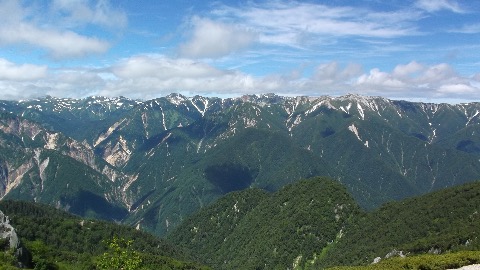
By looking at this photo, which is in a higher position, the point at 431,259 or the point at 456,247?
the point at 431,259

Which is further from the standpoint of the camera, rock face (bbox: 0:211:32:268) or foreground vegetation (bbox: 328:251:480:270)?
rock face (bbox: 0:211:32:268)

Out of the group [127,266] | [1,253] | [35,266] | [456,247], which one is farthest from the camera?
[456,247]

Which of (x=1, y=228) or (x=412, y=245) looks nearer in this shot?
(x=1, y=228)

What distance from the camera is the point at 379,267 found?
199 ft

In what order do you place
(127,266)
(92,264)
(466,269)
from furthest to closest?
(92,264) < (127,266) < (466,269)

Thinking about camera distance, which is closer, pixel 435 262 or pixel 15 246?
pixel 435 262

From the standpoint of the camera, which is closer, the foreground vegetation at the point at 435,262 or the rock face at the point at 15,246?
the foreground vegetation at the point at 435,262

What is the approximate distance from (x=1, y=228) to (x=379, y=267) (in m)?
118

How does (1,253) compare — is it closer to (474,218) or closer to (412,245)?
(412,245)

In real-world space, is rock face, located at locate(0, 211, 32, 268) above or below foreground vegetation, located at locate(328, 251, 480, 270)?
below

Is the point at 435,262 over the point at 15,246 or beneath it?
over

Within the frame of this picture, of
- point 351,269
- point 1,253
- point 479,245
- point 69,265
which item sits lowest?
point 69,265

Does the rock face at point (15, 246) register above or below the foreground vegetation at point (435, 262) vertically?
below

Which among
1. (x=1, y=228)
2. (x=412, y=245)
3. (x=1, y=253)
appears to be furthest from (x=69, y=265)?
(x=412, y=245)
